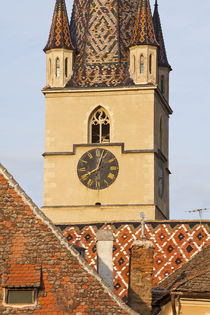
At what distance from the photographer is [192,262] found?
1789 inches

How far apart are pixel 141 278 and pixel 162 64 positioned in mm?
35509

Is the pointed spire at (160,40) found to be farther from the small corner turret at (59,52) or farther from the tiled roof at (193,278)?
the tiled roof at (193,278)

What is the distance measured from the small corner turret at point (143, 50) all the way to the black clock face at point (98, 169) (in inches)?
147

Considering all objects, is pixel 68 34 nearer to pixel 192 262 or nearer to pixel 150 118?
pixel 150 118

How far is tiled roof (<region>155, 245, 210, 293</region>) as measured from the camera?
38.0 m

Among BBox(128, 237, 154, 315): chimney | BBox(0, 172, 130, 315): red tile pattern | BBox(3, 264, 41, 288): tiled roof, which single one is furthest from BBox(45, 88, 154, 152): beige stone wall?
BBox(3, 264, 41, 288): tiled roof

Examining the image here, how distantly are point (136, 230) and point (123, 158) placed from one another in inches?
532

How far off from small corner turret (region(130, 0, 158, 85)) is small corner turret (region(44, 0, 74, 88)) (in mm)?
2874

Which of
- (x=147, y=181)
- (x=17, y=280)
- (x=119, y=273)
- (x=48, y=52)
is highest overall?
(x=48, y=52)

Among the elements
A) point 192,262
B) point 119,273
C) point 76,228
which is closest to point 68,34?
point 76,228

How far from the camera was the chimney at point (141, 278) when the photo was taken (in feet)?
129

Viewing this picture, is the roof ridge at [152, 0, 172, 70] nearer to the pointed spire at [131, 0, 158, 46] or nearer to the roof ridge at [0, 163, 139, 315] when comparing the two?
the pointed spire at [131, 0, 158, 46]

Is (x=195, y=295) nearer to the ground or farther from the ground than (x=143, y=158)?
nearer to the ground

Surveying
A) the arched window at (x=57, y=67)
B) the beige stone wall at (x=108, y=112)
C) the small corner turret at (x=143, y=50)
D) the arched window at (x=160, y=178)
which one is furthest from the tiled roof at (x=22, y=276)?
the arched window at (x=57, y=67)
